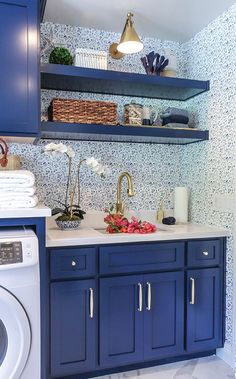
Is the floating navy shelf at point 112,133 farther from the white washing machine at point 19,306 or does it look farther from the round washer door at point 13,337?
the round washer door at point 13,337

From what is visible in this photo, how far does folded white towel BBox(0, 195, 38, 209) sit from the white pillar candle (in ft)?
4.37

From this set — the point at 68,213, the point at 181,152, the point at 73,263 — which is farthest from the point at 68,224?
the point at 181,152

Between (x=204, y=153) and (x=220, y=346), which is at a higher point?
(x=204, y=153)

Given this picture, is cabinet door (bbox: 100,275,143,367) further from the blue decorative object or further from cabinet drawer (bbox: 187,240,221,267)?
the blue decorative object

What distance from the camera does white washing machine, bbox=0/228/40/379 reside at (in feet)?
5.09

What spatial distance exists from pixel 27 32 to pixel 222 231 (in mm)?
1797

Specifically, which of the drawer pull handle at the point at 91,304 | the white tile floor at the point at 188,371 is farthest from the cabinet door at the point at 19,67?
the white tile floor at the point at 188,371

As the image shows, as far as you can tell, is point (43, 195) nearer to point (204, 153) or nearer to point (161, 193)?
point (161, 193)

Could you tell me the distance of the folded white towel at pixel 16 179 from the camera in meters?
1.70

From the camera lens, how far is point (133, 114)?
8.04 ft

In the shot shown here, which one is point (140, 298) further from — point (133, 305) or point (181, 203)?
point (181, 203)

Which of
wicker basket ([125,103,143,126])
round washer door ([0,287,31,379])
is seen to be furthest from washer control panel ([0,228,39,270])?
wicker basket ([125,103,143,126])

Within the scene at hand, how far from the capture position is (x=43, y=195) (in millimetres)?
2461

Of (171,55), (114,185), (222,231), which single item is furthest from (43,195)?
(171,55)
